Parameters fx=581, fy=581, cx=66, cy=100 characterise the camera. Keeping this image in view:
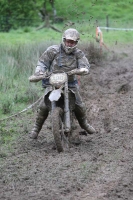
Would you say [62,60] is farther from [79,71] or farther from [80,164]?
[80,164]

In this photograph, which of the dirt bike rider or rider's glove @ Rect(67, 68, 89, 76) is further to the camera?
the dirt bike rider

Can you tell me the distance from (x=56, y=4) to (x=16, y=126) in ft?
111

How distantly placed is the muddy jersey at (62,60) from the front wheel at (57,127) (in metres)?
0.70

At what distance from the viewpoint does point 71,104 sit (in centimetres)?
859

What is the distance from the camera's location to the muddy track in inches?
247

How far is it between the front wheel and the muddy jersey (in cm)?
70

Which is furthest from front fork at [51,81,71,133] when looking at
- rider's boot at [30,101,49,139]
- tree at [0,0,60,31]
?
tree at [0,0,60,31]

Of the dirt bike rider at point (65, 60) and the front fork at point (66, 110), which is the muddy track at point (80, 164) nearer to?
the front fork at point (66, 110)

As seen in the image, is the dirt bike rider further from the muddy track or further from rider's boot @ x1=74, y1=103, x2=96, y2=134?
the muddy track

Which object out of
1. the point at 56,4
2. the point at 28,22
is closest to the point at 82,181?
the point at 28,22

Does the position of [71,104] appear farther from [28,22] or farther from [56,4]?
[56,4]

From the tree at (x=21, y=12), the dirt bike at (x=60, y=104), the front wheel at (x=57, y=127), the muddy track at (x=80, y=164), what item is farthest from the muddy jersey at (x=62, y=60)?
the tree at (x=21, y=12)

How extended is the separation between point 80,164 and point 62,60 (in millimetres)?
1832

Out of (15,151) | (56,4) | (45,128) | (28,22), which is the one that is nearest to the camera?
(15,151)
